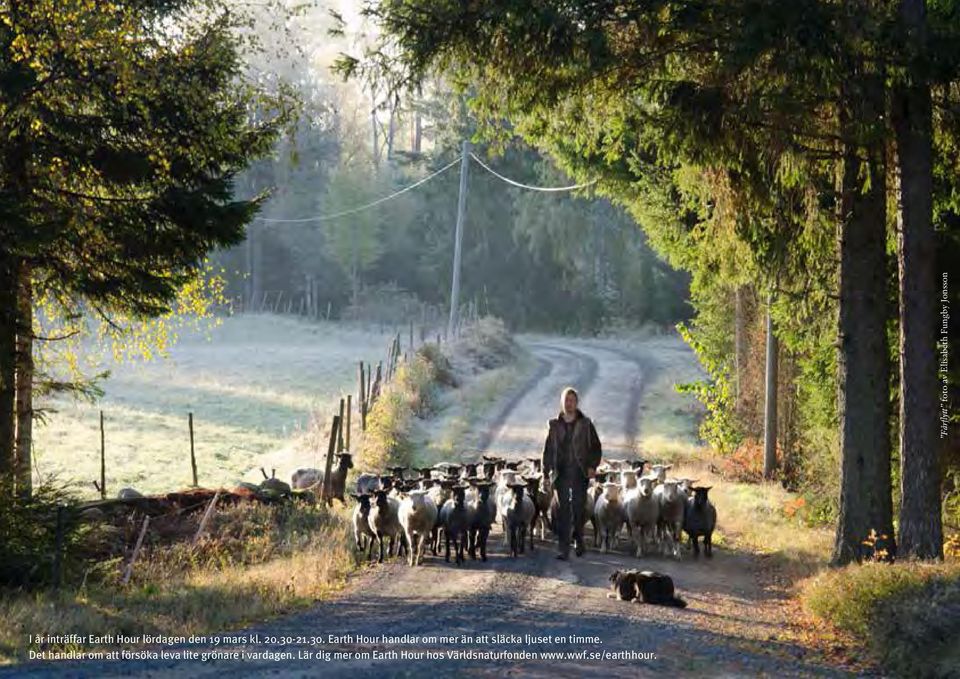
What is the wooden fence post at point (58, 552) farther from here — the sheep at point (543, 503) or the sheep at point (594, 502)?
the sheep at point (594, 502)

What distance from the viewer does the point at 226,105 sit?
1445 cm

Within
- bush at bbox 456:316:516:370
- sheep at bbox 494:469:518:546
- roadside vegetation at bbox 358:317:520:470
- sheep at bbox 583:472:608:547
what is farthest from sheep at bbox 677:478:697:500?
bush at bbox 456:316:516:370

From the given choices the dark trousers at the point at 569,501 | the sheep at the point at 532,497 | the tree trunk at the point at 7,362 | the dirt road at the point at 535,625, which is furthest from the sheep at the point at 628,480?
the tree trunk at the point at 7,362

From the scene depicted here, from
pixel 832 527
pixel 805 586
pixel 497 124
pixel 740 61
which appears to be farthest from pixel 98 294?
pixel 832 527

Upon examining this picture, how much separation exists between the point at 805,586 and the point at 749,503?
801cm

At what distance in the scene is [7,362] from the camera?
13.1 metres

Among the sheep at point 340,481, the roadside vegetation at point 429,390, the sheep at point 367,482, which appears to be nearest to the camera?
the sheep at point 367,482

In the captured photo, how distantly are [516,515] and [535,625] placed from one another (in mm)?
4428

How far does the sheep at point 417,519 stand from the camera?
1466cm

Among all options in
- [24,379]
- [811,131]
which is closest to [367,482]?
[24,379]

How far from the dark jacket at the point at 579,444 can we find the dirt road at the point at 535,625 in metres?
1.38

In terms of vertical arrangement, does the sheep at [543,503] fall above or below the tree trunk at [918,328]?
below

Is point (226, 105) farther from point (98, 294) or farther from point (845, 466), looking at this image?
point (845, 466)

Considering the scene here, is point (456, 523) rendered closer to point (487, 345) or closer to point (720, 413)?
point (720, 413)
